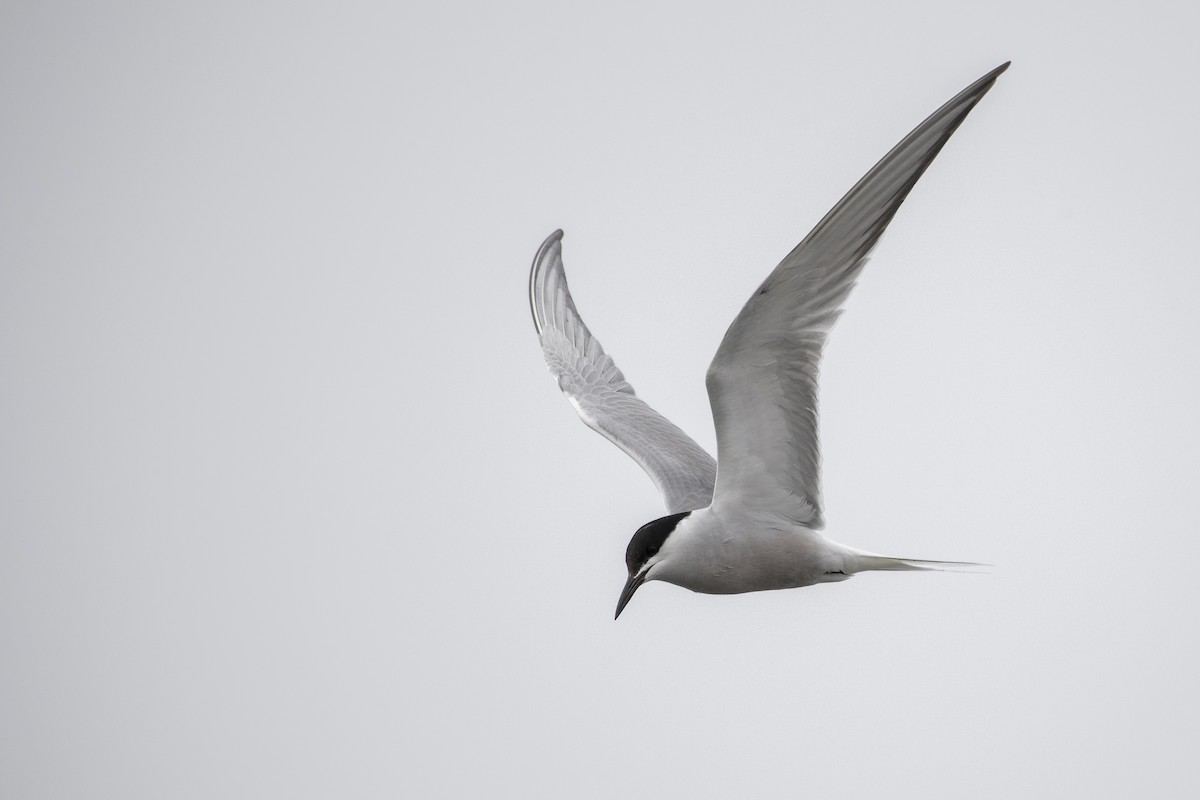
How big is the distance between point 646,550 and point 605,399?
6.87ft

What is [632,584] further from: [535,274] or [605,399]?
[535,274]

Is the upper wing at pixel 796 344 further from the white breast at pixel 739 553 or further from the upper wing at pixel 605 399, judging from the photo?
the upper wing at pixel 605 399

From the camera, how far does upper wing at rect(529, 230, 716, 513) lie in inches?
247

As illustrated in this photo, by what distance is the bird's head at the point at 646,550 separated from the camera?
518 centimetres

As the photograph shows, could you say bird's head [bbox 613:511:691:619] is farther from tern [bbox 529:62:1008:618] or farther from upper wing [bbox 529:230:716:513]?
upper wing [bbox 529:230:716:513]

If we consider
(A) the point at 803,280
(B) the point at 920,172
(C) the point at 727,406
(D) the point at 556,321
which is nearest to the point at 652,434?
(D) the point at 556,321

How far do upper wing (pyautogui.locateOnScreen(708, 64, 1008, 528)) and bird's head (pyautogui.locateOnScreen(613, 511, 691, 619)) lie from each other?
259mm

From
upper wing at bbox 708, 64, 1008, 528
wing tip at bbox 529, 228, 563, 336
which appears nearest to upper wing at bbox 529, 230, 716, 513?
wing tip at bbox 529, 228, 563, 336

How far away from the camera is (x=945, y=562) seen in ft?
16.6

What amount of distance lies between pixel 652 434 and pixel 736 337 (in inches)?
81.8

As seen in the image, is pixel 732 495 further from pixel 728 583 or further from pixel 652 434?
pixel 652 434

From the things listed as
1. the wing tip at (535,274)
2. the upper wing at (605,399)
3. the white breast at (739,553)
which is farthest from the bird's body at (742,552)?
the wing tip at (535,274)

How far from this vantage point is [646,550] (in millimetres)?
5211

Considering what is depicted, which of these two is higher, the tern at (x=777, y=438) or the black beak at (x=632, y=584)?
the tern at (x=777, y=438)
